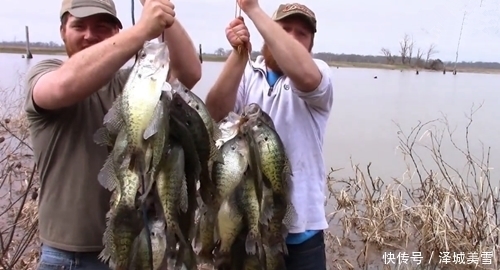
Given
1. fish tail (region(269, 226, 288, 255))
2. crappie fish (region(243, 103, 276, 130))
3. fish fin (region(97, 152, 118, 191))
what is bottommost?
fish tail (region(269, 226, 288, 255))

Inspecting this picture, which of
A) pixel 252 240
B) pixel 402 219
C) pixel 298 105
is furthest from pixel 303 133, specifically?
pixel 402 219

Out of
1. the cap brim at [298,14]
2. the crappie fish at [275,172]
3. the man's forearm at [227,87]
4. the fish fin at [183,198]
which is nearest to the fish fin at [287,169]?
the crappie fish at [275,172]

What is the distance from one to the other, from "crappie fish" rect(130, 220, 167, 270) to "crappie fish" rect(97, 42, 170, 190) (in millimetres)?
297

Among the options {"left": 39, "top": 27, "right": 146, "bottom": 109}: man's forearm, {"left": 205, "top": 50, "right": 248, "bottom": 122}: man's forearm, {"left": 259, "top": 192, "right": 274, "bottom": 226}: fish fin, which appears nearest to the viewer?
{"left": 39, "top": 27, "right": 146, "bottom": 109}: man's forearm

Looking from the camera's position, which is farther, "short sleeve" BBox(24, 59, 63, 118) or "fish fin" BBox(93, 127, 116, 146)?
"short sleeve" BBox(24, 59, 63, 118)

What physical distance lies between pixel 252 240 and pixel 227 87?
0.87 m

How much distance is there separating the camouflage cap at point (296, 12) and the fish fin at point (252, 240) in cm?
128

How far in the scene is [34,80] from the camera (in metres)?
2.77

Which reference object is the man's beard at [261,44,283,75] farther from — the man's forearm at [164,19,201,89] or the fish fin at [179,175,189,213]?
the fish fin at [179,175,189,213]

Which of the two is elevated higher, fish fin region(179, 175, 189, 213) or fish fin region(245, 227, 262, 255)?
fish fin region(179, 175, 189, 213)

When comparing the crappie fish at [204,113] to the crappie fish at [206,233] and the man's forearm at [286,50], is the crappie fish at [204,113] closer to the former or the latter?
the crappie fish at [206,233]

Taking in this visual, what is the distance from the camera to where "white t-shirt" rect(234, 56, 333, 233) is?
10.7ft

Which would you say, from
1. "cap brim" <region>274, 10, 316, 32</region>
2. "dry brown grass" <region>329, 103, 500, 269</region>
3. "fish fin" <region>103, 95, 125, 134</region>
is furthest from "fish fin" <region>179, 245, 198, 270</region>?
"dry brown grass" <region>329, 103, 500, 269</region>

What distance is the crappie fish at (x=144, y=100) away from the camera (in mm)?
2330
